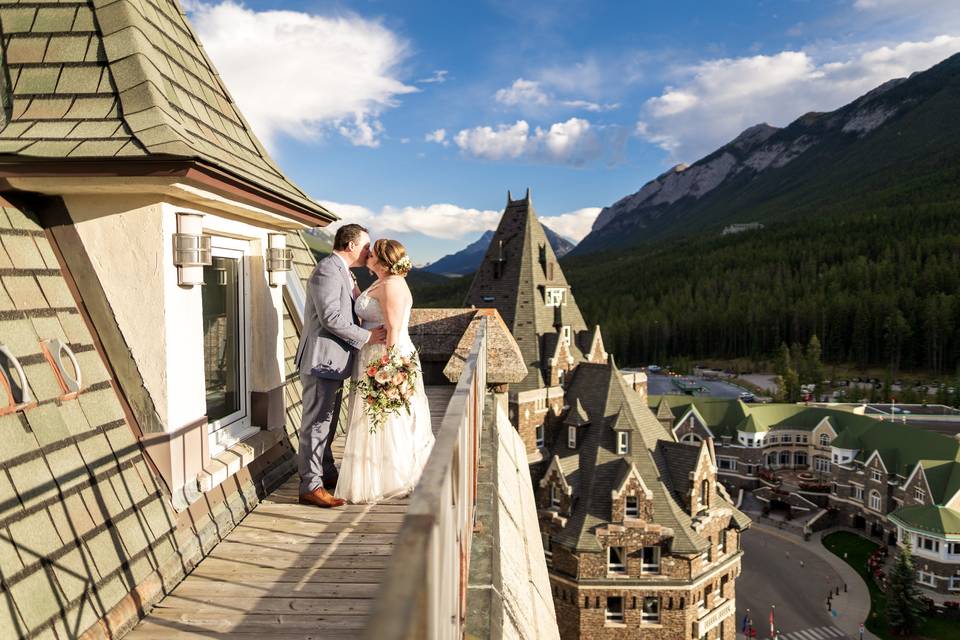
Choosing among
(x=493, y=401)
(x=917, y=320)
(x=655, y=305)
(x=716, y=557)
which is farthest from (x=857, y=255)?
(x=493, y=401)

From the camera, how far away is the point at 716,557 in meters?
29.3

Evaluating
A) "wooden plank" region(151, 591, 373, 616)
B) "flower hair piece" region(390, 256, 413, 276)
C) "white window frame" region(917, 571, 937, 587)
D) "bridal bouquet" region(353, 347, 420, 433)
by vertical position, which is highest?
"flower hair piece" region(390, 256, 413, 276)

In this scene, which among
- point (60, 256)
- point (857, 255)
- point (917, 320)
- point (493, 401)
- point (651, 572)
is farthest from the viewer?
point (857, 255)

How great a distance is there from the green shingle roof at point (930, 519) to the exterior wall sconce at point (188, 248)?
53326 mm

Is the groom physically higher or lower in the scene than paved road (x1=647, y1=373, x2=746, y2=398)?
higher

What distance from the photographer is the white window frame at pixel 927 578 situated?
4106cm

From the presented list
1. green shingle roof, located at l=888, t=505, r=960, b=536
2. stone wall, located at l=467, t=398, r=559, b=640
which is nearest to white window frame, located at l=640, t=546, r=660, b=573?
stone wall, located at l=467, t=398, r=559, b=640

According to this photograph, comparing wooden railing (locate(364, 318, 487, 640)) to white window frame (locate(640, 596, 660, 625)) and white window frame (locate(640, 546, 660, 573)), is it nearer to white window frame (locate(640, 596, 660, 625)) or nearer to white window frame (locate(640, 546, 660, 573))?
white window frame (locate(640, 546, 660, 573))

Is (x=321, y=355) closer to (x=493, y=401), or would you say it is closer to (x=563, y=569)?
(x=493, y=401)

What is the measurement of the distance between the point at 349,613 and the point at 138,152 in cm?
311

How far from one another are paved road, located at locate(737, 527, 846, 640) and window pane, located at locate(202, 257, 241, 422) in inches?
1620

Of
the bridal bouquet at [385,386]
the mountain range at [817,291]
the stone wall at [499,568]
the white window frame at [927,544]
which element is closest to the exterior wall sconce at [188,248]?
the bridal bouquet at [385,386]

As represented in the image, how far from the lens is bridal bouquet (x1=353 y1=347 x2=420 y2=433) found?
5.18m

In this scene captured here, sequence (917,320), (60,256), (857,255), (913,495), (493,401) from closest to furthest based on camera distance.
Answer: (60,256) → (493,401) → (913,495) → (917,320) → (857,255)
